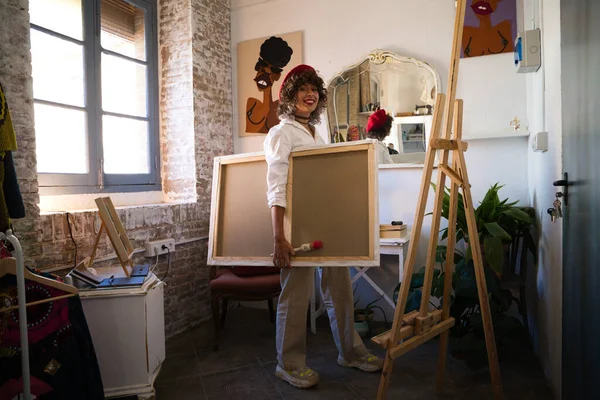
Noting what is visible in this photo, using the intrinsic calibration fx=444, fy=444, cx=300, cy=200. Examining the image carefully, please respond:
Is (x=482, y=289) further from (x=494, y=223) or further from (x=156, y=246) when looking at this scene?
(x=156, y=246)

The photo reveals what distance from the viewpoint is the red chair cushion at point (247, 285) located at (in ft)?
9.65

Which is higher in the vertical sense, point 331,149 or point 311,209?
point 331,149

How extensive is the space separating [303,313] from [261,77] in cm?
230

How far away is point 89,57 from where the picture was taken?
306cm

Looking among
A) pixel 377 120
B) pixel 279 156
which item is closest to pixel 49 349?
pixel 279 156

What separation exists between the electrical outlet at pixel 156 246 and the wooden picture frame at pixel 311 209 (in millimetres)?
694

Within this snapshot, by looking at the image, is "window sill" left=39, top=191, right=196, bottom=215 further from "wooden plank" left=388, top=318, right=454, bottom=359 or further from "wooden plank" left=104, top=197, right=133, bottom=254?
"wooden plank" left=388, top=318, right=454, bottom=359

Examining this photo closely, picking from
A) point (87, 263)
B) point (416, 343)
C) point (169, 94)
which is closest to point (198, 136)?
point (169, 94)

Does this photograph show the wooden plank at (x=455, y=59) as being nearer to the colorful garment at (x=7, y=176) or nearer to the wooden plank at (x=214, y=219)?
the wooden plank at (x=214, y=219)

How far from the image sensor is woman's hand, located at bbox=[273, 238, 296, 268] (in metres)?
2.29

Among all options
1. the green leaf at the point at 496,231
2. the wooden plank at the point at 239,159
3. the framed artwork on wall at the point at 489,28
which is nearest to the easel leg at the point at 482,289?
the green leaf at the point at 496,231

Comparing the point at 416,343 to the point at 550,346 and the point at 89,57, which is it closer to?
the point at 550,346

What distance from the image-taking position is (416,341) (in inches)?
77.0

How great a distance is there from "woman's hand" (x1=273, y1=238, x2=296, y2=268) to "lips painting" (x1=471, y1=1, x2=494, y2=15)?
2.22 metres
